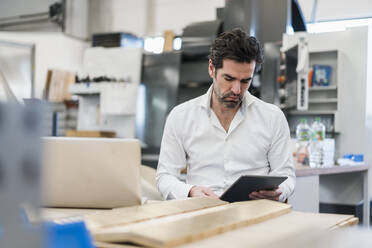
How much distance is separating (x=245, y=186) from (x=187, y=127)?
63 cm

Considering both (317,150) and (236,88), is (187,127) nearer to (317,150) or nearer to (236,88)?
(236,88)

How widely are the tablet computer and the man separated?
0.39 metres

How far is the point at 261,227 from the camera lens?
82cm

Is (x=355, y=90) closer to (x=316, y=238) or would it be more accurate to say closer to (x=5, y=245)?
(x=316, y=238)

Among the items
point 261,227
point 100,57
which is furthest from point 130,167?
point 100,57

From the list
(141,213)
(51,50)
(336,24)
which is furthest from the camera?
(51,50)

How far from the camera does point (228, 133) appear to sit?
1.94 metres

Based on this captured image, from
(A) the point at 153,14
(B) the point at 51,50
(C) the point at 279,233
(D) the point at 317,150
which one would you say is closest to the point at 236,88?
(C) the point at 279,233

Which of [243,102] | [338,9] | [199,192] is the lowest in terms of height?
[199,192]

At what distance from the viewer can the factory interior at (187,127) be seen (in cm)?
66

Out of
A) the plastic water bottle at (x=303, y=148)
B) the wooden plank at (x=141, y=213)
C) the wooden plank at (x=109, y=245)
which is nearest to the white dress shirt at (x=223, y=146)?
the wooden plank at (x=141, y=213)

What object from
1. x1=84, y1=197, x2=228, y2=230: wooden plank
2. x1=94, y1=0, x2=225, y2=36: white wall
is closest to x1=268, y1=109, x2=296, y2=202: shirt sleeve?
x1=84, y1=197, x2=228, y2=230: wooden plank

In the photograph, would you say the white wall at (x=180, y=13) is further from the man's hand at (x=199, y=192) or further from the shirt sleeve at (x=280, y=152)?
the man's hand at (x=199, y=192)

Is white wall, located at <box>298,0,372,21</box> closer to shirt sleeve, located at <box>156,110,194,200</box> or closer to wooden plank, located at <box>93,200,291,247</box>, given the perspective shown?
shirt sleeve, located at <box>156,110,194,200</box>
